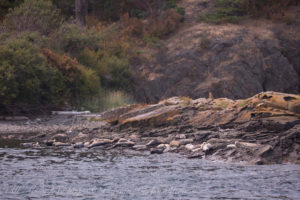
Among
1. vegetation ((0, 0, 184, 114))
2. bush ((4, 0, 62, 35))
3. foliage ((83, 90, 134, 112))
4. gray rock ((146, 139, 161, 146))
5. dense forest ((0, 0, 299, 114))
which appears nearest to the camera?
gray rock ((146, 139, 161, 146))

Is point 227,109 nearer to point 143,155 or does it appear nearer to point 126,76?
point 143,155

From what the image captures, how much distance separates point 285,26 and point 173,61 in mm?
10148

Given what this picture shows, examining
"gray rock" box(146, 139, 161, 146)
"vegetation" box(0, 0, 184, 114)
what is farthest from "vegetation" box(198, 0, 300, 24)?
"gray rock" box(146, 139, 161, 146)

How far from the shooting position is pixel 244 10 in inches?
1419

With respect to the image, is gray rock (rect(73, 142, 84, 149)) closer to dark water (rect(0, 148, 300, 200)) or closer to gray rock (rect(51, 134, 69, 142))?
gray rock (rect(51, 134, 69, 142))

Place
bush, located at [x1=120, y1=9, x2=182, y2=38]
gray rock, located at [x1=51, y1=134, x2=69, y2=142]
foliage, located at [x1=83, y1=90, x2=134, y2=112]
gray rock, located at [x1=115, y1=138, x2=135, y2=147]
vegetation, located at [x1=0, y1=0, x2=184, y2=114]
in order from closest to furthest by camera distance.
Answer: gray rock, located at [x1=115, y1=138, x2=135, y2=147] < gray rock, located at [x1=51, y1=134, x2=69, y2=142] < vegetation, located at [x1=0, y1=0, x2=184, y2=114] < foliage, located at [x1=83, y1=90, x2=134, y2=112] < bush, located at [x1=120, y1=9, x2=182, y2=38]

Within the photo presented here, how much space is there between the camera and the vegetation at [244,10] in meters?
35.0

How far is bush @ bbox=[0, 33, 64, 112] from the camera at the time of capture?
66.7ft

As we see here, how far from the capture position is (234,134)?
13.6 m

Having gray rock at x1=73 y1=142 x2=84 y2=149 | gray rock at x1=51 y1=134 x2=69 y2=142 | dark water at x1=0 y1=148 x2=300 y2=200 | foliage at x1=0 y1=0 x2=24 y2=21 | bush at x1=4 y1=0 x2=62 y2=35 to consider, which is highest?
foliage at x1=0 y1=0 x2=24 y2=21

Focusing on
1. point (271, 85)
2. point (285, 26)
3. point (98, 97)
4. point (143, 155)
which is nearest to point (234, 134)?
point (143, 155)

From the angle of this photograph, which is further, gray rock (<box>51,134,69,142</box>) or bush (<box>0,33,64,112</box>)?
bush (<box>0,33,64,112</box>)

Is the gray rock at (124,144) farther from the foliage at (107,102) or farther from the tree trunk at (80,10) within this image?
the tree trunk at (80,10)

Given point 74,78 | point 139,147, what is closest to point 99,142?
point 139,147
